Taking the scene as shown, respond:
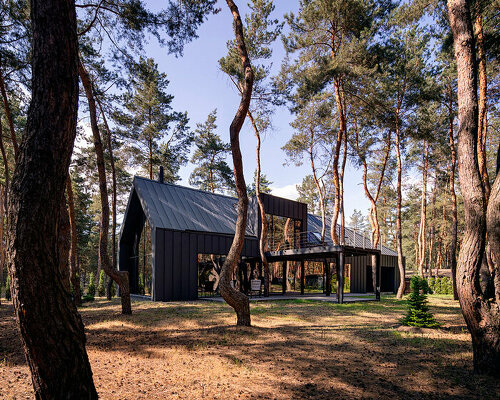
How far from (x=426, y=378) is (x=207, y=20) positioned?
8108 mm

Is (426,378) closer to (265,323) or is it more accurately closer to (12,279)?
(265,323)

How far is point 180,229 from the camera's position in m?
13.5

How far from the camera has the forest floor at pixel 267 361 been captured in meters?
3.70

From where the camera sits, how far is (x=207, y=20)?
750 centimetres

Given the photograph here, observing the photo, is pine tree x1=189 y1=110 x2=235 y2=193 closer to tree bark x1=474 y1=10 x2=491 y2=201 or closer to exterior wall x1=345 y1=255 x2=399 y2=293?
exterior wall x1=345 y1=255 x2=399 y2=293

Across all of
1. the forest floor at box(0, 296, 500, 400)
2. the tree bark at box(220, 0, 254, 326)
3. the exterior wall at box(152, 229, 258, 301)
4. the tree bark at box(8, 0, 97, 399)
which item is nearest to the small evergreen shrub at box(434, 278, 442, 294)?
the forest floor at box(0, 296, 500, 400)

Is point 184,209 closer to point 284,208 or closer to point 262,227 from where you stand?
point 262,227

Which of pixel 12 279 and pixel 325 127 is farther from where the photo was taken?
pixel 325 127

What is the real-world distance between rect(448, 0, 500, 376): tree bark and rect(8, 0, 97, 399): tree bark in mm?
4628

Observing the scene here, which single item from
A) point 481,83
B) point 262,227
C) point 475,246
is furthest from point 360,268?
point 475,246

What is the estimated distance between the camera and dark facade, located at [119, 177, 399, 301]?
13016 millimetres

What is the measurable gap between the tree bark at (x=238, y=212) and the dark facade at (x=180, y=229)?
6.41 meters

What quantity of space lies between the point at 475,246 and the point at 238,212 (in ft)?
15.0

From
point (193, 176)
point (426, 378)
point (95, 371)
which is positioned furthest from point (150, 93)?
point (426, 378)
